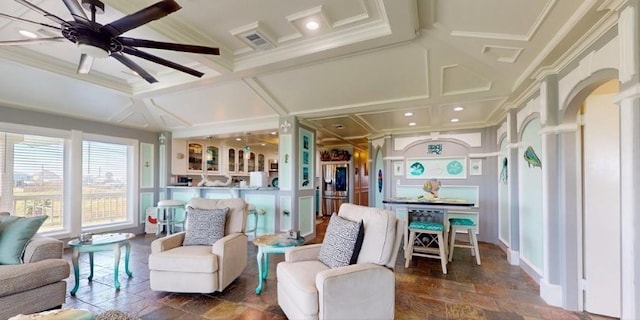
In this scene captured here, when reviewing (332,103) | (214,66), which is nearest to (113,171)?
(214,66)

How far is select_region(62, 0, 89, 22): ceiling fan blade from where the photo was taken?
1.72 meters

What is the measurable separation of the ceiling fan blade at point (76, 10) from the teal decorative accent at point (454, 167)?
19.1ft

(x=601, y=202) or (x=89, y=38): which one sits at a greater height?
(x=89, y=38)

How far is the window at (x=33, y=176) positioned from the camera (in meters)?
4.29

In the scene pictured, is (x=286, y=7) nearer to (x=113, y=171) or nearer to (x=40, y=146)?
(x=40, y=146)

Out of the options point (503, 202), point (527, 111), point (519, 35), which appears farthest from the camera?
point (503, 202)

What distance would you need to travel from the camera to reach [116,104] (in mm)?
5078

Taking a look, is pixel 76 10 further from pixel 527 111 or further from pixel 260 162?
pixel 260 162

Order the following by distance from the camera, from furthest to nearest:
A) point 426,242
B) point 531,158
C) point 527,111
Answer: point 426,242
point 527,111
point 531,158

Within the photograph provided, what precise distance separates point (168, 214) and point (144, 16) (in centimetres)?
488

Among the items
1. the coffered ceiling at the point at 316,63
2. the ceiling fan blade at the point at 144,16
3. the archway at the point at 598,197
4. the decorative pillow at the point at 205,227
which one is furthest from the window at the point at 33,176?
the archway at the point at 598,197

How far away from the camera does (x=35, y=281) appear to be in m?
2.41

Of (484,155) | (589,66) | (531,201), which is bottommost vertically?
(531,201)

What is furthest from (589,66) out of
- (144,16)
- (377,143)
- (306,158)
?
(377,143)
